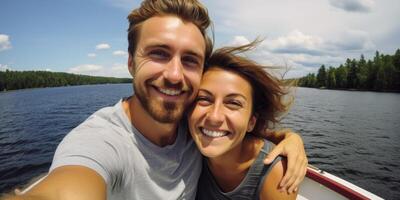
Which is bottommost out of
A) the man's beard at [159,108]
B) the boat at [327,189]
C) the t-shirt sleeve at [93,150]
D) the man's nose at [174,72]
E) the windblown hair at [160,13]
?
the boat at [327,189]

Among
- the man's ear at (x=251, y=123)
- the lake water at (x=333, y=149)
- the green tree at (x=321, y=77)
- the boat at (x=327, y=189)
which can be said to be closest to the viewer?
the man's ear at (x=251, y=123)

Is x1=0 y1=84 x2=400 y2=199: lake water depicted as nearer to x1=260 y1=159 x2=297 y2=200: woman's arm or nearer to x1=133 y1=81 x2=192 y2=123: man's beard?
x1=260 y1=159 x2=297 y2=200: woman's arm

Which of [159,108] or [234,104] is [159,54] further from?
[234,104]

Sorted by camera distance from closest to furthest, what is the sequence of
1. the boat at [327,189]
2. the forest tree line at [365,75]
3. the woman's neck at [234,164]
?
the woman's neck at [234,164]
the boat at [327,189]
the forest tree line at [365,75]

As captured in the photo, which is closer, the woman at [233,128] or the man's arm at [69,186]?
the man's arm at [69,186]

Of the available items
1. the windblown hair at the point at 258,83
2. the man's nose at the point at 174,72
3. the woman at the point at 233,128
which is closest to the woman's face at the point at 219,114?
the woman at the point at 233,128

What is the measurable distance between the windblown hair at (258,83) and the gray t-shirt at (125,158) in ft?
3.33

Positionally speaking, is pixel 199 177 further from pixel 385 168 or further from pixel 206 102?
pixel 385 168

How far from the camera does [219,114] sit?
2.95m

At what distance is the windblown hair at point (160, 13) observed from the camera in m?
2.96

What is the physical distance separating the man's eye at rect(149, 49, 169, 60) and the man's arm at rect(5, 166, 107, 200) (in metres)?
1.28

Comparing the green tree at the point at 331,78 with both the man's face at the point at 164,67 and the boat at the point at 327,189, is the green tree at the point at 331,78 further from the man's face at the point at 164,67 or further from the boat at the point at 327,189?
the man's face at the point at 164,67

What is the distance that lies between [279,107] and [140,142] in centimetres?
194

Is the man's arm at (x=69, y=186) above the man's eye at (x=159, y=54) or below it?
below
